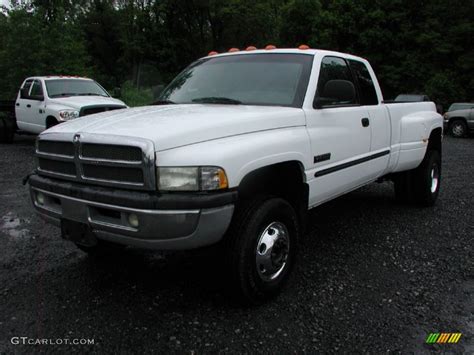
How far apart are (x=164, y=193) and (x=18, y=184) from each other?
5827 millimetres

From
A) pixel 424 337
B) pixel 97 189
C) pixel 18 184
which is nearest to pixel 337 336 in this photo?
pixel 424 337

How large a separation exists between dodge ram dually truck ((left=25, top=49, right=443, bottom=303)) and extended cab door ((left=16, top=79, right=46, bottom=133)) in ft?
25.8

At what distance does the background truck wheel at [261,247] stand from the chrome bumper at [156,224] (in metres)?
0.21

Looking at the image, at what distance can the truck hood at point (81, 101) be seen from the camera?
33.2 feet

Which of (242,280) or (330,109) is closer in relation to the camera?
(242,280)

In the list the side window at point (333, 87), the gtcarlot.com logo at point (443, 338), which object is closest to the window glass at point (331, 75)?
the side window at point (333, 87)

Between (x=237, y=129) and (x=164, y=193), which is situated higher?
(x=237, y=129)

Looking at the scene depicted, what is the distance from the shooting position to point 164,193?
2.66m

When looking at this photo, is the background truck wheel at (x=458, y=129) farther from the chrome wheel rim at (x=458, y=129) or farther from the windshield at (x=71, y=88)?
the windshield at (x=71, y=88)

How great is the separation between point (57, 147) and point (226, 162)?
132 centimetres

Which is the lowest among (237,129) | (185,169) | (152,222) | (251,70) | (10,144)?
(10,144)

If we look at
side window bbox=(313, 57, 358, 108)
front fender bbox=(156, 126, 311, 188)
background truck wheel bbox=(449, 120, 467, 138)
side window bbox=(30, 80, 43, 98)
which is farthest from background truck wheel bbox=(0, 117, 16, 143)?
background truck wheel bbox=(449, 120, 467, 138)

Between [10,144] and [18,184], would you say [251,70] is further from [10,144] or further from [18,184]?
[10,144]

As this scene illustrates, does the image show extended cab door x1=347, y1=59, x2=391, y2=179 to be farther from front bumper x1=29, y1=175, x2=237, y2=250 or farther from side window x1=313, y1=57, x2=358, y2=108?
front bumper x1=29, y1=175, x2=237, y2=250
